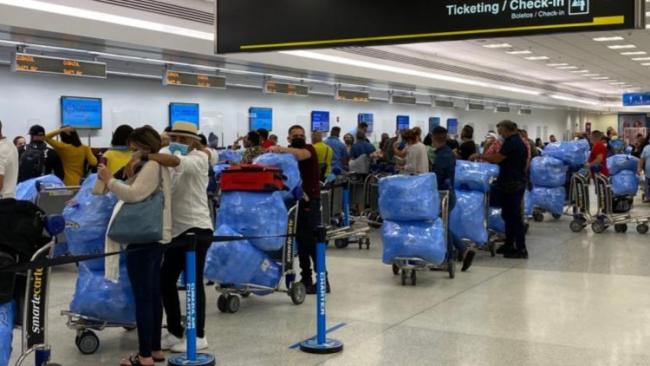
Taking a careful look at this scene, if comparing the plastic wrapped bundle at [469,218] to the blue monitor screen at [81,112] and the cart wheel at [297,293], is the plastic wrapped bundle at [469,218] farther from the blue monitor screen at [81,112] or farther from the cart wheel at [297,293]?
the blue monitor screen at [81,112]

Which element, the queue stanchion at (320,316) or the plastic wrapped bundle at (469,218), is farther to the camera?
the plastic wrapped bundle at (469,218)

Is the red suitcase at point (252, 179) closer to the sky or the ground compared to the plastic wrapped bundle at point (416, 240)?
closer to the sky

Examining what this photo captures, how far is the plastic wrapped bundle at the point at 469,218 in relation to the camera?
8.12 meters

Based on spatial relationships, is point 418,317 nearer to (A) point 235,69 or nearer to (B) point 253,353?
(B) point 253,353

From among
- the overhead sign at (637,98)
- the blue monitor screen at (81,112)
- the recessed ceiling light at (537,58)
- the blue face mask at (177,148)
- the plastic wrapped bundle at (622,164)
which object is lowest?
the plastic wrapped bundle at (622,164)

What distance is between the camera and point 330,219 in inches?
404

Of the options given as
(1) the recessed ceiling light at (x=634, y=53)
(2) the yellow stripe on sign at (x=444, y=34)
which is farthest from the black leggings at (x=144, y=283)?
(1) the recessed ceiling light at (x=634, y=53)

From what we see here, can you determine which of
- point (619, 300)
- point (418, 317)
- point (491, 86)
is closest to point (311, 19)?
point (418, 317)

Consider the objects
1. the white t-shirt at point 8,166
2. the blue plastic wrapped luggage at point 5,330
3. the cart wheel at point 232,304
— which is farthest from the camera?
the cart wheel at point 232,304

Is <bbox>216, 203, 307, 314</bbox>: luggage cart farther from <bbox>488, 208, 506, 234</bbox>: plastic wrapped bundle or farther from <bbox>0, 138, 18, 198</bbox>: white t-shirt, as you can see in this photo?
<bbox>488, 208, 506, 234</bbox>: plastic wrapped bundle

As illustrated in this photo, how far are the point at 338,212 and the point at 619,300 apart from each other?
4.88 meters

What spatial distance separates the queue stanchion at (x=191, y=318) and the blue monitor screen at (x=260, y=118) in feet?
47.7

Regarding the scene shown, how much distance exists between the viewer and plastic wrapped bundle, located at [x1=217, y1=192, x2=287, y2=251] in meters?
5.86

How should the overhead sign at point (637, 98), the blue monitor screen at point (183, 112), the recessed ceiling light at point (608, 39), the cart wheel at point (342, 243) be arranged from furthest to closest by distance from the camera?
the overhead sign at point (637, 98), the recessed ceiling light at point (608, 39), the blue monitor screen at point (183, 112), the cart wheel at point (342, 243)
